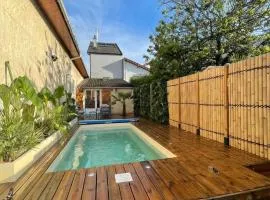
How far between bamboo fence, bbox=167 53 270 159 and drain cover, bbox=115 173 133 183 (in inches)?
126

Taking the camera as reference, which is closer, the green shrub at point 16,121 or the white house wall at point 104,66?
the green shrub at point 16,121

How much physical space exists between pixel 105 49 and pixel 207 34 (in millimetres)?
16686

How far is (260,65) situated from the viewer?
5262 millimetres

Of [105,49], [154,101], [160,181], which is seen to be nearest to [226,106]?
[160,181]

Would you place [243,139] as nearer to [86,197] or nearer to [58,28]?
[86,197]

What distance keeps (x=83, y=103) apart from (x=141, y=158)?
46.2 feet

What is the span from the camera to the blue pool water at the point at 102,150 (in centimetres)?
657

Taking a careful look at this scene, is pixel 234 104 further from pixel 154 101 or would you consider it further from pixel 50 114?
pixel 154 101

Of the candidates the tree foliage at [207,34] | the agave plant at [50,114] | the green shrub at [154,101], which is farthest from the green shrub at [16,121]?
the tree foliage at [207,34]

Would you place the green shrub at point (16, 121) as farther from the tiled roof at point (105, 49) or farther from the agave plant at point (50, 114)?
the tiled roof at point (105, 49)

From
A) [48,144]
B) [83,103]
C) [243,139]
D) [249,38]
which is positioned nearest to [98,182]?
[48,144]

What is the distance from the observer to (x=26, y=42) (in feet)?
22.6

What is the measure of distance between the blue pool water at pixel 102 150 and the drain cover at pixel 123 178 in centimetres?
175

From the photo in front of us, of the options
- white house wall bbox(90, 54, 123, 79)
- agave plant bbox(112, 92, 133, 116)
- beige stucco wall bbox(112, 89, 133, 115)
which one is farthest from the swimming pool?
white house wall bbox(90, 54, 123, 79)
